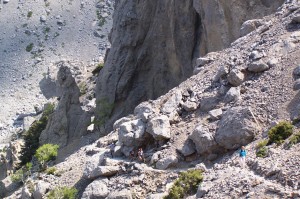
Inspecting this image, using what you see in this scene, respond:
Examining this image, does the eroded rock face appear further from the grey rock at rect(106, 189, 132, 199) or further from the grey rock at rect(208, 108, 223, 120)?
the grey rock at rect(208, 108, 223, 120)

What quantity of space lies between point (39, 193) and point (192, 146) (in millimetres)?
15644

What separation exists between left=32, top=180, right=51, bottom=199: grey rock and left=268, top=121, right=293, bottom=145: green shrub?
21.6 metres

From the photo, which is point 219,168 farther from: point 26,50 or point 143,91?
point 26,50

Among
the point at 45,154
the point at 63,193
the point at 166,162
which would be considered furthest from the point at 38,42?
the point at 166,162

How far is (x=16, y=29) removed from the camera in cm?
12481

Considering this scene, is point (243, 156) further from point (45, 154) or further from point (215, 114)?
point (45, 154)

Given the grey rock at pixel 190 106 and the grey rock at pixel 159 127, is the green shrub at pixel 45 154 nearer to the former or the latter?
the grey rock at pixel 159 127

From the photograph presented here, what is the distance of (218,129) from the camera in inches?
1394

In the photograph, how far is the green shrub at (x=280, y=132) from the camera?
31045mm

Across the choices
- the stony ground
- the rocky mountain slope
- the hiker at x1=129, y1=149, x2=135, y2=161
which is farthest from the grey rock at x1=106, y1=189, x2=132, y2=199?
the stony ground

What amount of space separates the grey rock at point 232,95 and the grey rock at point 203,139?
3054 mm

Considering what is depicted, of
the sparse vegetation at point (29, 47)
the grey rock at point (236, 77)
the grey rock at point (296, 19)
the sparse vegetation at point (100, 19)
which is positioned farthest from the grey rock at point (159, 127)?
the sparse vegetation at point (100, 19)

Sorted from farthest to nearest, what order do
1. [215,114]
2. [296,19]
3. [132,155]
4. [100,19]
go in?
1. [100,19]
2. [296,19]
3. [132,155]
4. [215,114]

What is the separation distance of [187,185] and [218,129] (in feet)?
16.2
